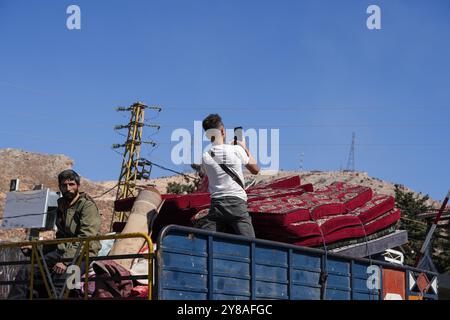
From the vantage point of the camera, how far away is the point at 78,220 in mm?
8336

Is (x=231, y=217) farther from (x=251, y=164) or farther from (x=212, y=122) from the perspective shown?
(x=212, y=122)

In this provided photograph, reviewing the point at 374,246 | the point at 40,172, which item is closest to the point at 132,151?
the point at 40,172

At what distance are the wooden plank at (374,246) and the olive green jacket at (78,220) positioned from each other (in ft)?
8.80

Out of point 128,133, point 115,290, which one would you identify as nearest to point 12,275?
point 115,290

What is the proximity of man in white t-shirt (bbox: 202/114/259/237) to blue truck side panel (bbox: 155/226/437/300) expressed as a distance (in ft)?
1.75

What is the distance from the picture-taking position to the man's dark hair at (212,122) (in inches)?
331

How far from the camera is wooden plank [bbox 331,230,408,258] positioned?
9.26m

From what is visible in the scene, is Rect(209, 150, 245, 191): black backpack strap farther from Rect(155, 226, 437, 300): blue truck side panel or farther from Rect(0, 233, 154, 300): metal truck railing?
Rect(0, 233, 154, 300): metal truck railing

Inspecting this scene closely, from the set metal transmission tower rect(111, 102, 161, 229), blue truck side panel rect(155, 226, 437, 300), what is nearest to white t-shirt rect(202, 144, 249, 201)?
blue truck side panel rect(155, 226, 437, 300)

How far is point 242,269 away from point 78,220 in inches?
74.7

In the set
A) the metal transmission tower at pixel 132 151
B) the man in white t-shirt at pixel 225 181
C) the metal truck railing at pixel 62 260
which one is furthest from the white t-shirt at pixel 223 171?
the metal transmission tower at pixel 132 151
